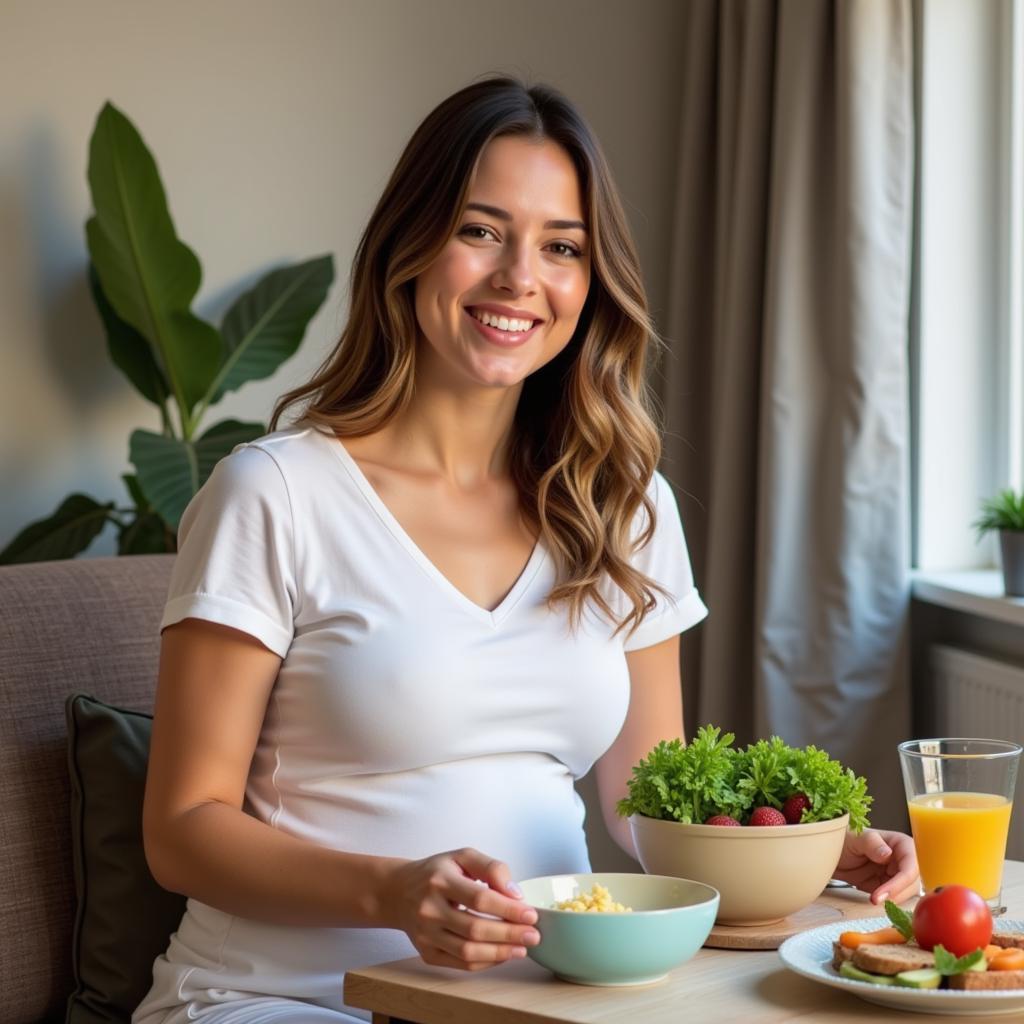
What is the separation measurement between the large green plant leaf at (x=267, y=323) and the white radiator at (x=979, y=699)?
1.47 m

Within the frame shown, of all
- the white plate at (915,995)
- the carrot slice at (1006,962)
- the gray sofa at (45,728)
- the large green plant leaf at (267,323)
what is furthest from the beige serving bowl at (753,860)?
the large green plant leaf at (267,323)

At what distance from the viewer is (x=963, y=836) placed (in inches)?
52.2

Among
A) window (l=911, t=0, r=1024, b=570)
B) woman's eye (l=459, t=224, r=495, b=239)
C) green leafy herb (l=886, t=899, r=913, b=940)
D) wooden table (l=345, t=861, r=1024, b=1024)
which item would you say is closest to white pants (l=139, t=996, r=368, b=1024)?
wooden table (l=345, t=861, r=1024, b=1024)

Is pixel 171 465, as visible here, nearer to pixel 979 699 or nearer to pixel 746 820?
pixel 979 699

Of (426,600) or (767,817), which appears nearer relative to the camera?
(767,817)

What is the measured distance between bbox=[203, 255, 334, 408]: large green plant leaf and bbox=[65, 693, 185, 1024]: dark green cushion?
4.71ft

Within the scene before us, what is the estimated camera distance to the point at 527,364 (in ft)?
5.64

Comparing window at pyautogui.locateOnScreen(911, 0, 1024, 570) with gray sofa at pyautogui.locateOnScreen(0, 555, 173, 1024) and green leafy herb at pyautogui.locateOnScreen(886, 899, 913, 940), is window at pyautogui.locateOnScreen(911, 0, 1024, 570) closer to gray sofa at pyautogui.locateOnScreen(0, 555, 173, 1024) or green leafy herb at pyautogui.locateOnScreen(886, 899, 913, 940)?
gray sofa at pyautogui.locateOnScreen(0, 555, 173, 1024)

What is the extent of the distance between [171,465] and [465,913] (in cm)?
180

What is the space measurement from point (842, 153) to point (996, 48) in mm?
453

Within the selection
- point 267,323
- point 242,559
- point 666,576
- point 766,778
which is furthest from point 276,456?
point 267,323

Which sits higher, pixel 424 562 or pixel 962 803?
pixel 424 562

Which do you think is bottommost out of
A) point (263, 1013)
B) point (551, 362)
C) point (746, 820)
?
point (263, 1013)

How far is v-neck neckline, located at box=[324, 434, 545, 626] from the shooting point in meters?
1.60
